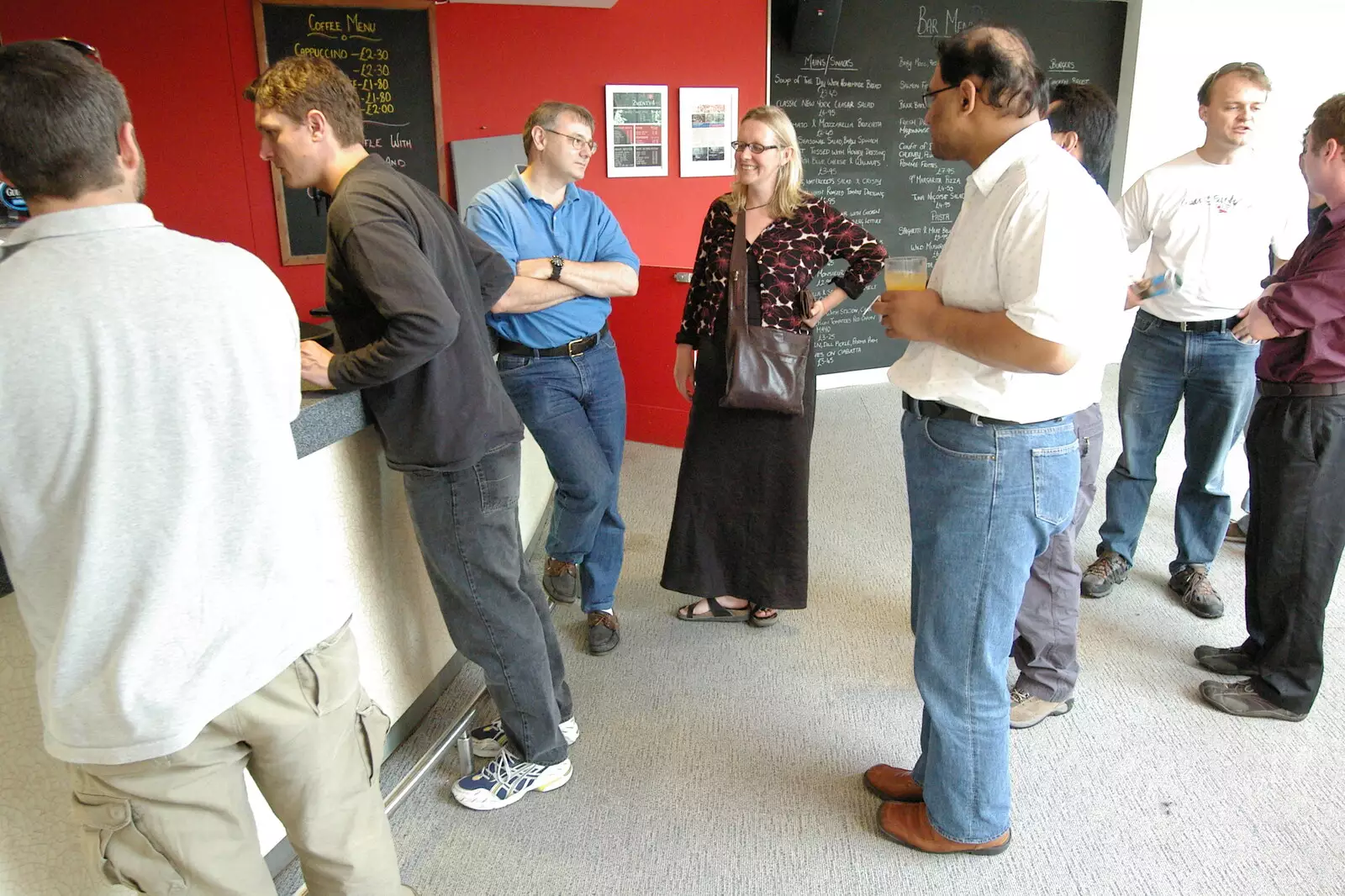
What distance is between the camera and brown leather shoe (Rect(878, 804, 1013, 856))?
1.80 metres

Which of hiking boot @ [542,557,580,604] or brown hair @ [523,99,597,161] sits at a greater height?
brown hair @ [523,99,597,161]

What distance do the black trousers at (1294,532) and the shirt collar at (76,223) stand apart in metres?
2.34

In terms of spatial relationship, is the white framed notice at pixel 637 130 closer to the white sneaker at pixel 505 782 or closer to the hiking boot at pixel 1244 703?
the white sneaker at pixel 505 782

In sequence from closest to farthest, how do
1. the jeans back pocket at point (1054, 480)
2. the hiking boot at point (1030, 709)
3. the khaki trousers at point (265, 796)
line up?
the khaki trousers at point (265, 796) < the jeans back pocket at point (1054, 480) < the hiking boot at point (1030, 709)

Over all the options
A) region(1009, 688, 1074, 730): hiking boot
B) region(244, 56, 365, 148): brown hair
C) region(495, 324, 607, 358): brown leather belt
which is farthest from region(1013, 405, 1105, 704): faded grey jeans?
region(244, 56, 365, 148): brown hair

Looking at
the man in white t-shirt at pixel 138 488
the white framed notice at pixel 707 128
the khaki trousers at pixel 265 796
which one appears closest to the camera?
the man in white t-shirt at pixel 138 488

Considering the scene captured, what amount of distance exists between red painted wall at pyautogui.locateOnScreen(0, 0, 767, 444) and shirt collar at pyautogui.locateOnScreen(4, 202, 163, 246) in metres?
3.24

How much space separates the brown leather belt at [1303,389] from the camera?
2035mm

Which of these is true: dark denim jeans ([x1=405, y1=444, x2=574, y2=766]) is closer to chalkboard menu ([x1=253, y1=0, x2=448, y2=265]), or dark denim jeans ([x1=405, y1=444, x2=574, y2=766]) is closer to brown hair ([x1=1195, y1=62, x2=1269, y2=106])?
brown hair ([x1=1195, y1=62, x2=1269, y2=106])

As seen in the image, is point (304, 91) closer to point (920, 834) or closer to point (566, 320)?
point (566, 320)

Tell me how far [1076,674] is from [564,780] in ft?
4.30

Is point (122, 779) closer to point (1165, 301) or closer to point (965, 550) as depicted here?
point (965, 550)

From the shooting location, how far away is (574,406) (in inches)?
98.7

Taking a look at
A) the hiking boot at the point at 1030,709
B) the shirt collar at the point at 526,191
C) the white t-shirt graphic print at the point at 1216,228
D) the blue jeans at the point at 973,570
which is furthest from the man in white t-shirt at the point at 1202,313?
the shirt collar at the point at 526,191
